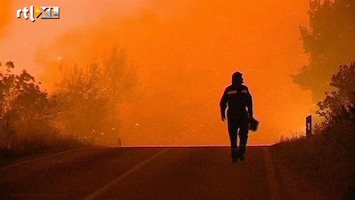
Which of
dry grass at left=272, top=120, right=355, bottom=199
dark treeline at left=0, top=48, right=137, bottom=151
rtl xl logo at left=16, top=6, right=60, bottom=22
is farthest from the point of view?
rtl xl logo at left=16, top=6, right=60, bottom=22

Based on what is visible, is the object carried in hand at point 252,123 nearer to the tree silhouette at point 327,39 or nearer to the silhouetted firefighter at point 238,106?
the silhouetted firefighter at point 238,106

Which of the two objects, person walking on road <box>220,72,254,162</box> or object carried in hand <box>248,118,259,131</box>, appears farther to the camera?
object carried in hand <box>248,118,259,131</box>

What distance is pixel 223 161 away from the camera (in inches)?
655

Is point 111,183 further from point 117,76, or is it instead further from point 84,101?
point 117,76

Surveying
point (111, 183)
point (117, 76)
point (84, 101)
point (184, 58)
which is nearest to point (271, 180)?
point (111, 183)

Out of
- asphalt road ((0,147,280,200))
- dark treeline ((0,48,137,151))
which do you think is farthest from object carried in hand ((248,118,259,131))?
dark treeline ((0,48,137,151))

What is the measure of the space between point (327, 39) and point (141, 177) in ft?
129

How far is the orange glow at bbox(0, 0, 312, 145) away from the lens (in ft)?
243

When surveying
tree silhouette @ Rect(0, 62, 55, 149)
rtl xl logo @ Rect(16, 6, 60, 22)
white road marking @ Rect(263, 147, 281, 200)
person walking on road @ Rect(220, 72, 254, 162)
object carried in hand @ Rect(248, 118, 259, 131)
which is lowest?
white road marking @ Rect(263, 147, 281, 200)

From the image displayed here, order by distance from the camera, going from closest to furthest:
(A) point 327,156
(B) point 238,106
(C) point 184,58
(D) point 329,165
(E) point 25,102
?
1. (D) point 329,165
2. (A) point 327,156
3. (B) point 238,106
4. (E) point 25,102
5. (C) point 184,58

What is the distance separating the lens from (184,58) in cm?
9325

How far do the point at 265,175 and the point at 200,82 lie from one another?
2956 inches

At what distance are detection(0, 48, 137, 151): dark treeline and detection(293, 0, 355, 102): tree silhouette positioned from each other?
17.5 m

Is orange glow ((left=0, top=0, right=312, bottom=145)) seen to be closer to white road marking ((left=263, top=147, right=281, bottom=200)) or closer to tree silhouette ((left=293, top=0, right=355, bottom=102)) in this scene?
tree silhouette ((left=293, top=0, right=355, bottom=102))
